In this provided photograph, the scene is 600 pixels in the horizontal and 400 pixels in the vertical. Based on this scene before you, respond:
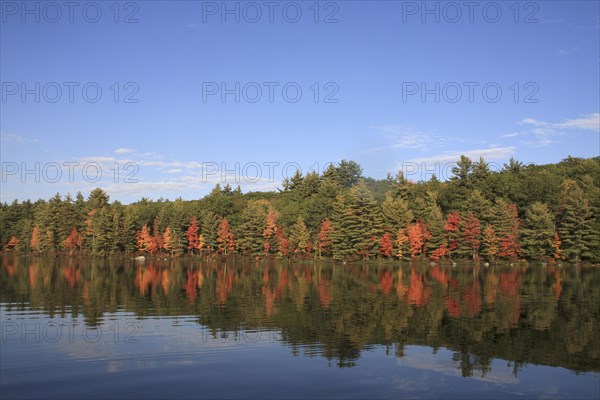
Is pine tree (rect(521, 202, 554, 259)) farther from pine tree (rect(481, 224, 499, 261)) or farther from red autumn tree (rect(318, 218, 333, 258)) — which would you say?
red autumn tree (rect(318, 218, 333, 258))

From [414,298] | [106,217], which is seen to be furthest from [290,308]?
[106,217]

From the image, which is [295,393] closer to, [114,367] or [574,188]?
[114,367]

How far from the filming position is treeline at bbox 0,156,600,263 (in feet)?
233

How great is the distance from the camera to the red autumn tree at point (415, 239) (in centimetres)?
7675

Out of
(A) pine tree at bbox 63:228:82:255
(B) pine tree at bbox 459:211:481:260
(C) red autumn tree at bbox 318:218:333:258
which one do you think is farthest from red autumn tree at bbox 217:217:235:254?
(B) pine tree at bbox 459:211:481:260

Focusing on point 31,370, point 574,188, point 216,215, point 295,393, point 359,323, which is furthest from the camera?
point 216,215

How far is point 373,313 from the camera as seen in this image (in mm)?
24141

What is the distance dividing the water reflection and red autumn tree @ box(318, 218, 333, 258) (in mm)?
42985

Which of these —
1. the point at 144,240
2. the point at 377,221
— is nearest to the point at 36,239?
the point at 144,240

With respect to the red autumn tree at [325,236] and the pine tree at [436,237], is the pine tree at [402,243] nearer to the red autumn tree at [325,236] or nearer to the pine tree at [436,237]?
the pine tree at [436,237]

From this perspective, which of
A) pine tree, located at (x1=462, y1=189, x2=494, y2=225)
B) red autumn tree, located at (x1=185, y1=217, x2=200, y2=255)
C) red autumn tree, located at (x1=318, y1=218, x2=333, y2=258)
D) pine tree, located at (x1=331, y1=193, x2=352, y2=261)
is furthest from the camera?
red autumn tree, located at (x1=185, y1=217, x2=200, y2=255)

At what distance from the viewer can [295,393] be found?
38.9 feet

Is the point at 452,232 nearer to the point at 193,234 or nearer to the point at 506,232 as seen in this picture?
the point at 506,232

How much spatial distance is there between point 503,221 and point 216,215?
175 feet
